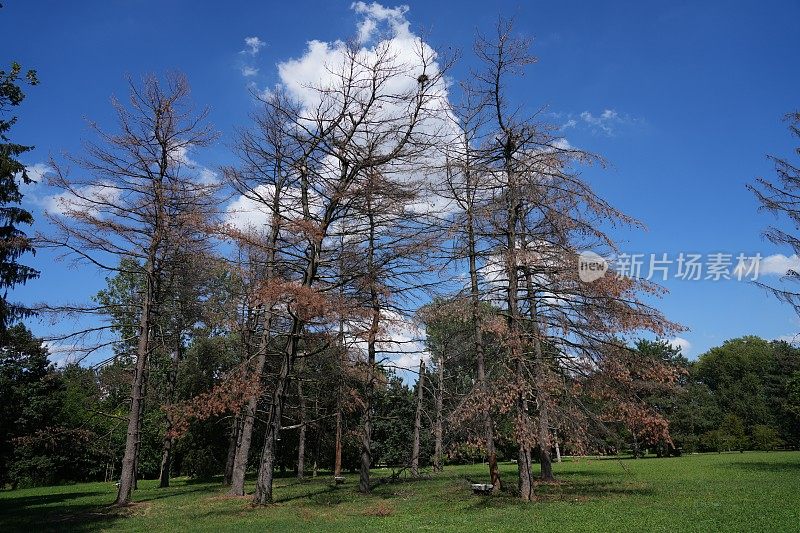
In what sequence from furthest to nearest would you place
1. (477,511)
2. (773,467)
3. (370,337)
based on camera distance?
(773,467) < (370,337) < (477,511)

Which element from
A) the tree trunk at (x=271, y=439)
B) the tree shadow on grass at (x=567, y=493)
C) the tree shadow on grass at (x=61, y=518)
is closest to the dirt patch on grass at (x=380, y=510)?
the tree shadow on grass at (x=567, y=493)

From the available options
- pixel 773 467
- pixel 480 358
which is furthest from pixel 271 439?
pixel 773 467

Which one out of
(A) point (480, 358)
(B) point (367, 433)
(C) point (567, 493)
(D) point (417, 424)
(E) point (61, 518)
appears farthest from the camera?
(D) point (417, 424)

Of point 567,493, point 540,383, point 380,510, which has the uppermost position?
point 540,383

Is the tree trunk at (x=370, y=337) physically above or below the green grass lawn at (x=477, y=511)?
above

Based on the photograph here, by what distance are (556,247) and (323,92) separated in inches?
294

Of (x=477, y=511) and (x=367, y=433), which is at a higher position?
(x=367, y=433)

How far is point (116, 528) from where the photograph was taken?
1202 centimetres

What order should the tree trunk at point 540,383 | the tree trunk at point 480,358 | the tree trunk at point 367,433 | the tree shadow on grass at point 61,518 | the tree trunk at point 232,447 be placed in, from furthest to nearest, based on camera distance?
the tree trunk at point 232,447
the tree trunk at point 367,433
the tree trunk at point 480,358
the tree shadow on grass at point 61,518
the tree trunk at point 540,383

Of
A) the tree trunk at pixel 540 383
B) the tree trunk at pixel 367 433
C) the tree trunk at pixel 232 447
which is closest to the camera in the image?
the tree trunk at pixel 540 383

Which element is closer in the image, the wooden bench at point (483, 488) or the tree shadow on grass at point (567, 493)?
the tree shadow on grass at point (567, 493)

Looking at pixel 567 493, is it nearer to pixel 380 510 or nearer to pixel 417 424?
pixel 380 510

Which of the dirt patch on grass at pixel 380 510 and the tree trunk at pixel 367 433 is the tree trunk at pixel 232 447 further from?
the dirt patch on grass at pixel 380 510

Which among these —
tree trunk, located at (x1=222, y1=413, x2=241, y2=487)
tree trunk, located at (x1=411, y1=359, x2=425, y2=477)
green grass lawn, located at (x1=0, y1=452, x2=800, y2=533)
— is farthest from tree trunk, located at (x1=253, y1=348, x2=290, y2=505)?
tree trunk, located at (x1=222, y1=413, x2=241, y2=487)
